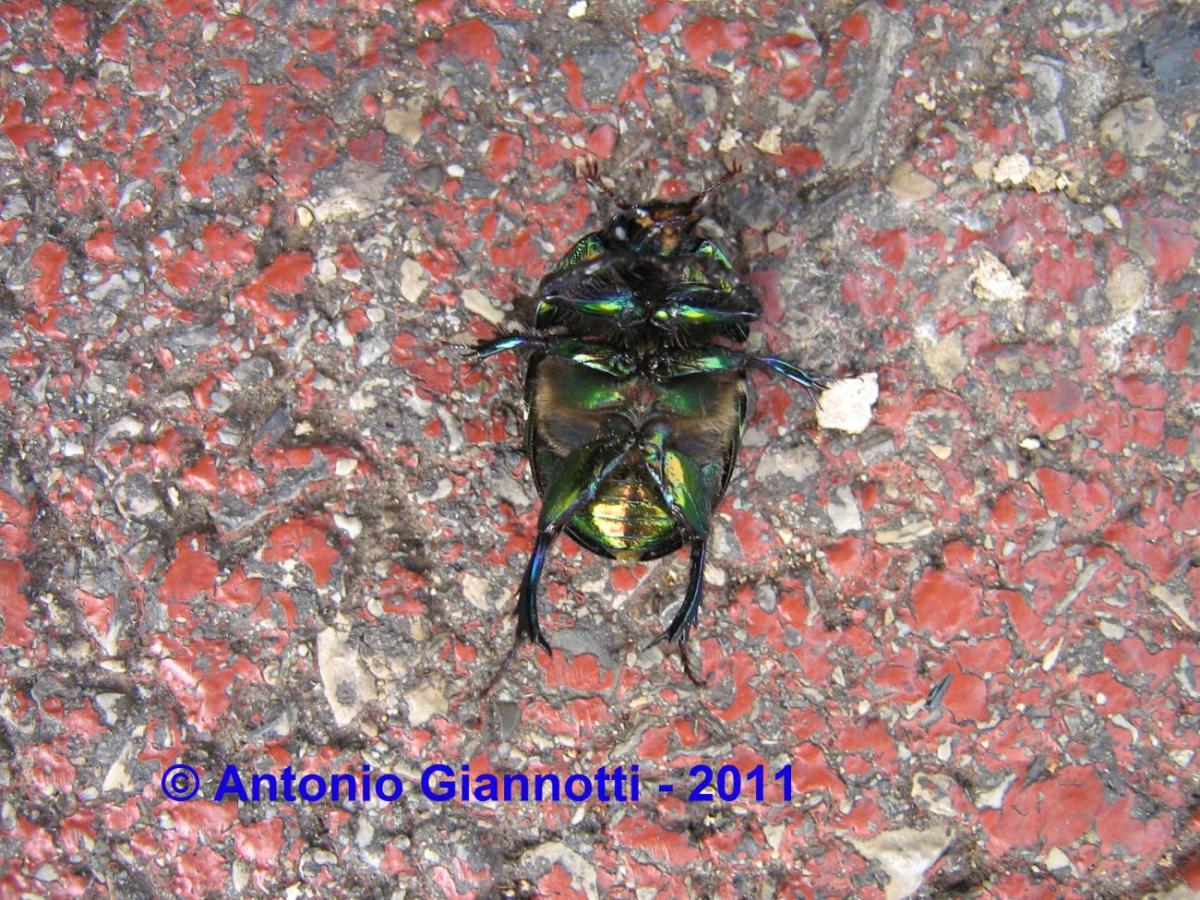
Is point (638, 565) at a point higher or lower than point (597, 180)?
lower

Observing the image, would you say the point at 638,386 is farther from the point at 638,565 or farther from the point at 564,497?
the point at 638,565

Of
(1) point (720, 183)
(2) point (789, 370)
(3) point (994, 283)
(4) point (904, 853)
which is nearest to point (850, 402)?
(2) point (789, 370)

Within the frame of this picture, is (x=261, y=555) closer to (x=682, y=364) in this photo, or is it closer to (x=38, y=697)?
(x=38, y=697)

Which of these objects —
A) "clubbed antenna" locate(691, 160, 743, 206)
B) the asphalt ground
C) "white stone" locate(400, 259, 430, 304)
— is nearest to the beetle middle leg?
the asphalt ground

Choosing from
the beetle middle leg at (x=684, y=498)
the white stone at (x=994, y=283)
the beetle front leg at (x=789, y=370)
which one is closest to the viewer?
the beetle middle leg at (x=684, y=498)

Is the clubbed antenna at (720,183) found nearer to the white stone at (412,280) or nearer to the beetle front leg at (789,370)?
the beetle front leg at (789,370)

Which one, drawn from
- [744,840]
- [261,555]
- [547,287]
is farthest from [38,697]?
[744,840]

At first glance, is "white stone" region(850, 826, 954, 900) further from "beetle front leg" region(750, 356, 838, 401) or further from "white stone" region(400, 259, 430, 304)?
"white stone" region(400, 259, 430, 304)

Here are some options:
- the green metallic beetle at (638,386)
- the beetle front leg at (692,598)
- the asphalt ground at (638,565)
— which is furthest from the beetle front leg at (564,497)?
the beetle front leg at (692,598)

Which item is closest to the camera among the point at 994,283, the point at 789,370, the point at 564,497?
the point at 564,497
